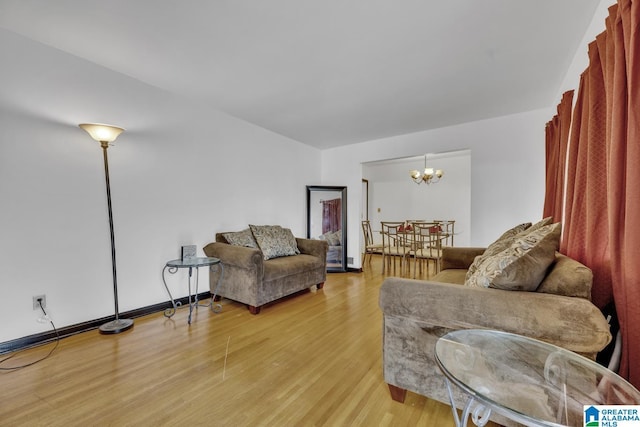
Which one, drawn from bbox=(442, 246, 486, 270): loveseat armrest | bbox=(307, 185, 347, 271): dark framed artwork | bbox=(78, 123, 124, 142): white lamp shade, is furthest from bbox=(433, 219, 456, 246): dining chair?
bbox=(78, 123, 124, 142): white lamp shade

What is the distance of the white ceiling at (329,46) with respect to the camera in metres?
1.66

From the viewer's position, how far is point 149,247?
2738 mm

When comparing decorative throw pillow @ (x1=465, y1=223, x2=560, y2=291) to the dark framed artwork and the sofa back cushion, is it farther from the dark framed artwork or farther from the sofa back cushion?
the dark framed artwork

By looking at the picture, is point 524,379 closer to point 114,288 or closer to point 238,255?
point 238,255

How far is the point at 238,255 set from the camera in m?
2.77

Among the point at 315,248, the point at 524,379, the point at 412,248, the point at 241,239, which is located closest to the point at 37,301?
the point at 241,239

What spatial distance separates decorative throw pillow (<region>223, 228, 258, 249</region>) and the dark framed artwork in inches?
62.7

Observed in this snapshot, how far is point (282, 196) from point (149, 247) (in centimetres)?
211

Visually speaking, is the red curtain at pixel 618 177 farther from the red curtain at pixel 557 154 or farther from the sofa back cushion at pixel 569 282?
the red curtain at pixel 557 154

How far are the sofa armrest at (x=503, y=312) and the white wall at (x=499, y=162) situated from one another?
2742mm

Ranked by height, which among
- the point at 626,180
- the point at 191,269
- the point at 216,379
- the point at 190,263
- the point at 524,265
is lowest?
the point at 216,379

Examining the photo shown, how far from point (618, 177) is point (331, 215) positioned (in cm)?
389

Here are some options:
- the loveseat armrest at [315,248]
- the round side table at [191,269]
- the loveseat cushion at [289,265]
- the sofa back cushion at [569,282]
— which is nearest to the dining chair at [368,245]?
the loveseat armrest at [315,248]

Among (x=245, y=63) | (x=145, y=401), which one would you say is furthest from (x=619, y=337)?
(x=245, y=63)
